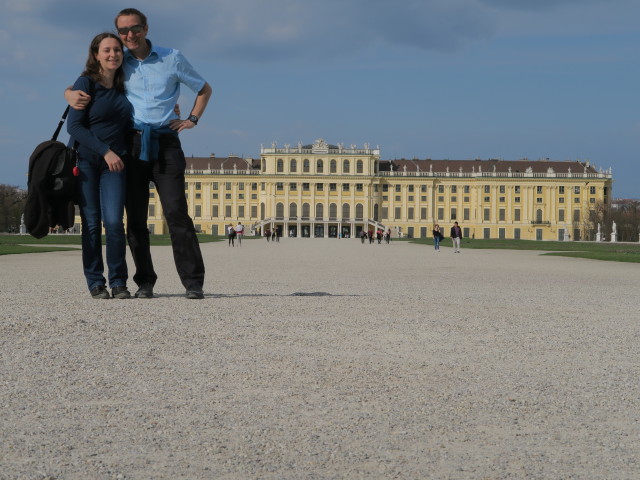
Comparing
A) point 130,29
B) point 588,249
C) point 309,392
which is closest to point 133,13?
point 130,29

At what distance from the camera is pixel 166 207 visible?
6930 mm

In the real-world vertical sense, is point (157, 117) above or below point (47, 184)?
above

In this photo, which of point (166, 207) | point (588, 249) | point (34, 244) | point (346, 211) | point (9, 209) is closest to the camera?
point (166, 207)

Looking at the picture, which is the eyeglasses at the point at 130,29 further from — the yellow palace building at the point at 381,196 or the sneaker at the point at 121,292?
the yellow palace building at the point at 381,196

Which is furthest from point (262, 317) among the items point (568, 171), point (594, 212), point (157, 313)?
point (568, 171)

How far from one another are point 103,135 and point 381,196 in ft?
318

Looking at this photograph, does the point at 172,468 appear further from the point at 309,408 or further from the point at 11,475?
the point at 309,408

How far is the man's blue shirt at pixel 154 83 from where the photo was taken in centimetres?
673

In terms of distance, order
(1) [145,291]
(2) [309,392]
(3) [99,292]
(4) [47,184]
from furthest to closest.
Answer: (1) [145,291] → (3) [99,292] → (4) [47,184] → (2) [309,392]

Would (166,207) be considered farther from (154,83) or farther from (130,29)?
(130,29)

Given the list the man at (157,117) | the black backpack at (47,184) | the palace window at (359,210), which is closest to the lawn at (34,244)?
the man at (157,117)

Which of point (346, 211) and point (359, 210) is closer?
point (359, 210)

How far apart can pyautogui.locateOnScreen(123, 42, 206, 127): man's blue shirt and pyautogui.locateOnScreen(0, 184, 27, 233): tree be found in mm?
72541

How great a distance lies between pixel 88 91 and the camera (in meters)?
6.65
